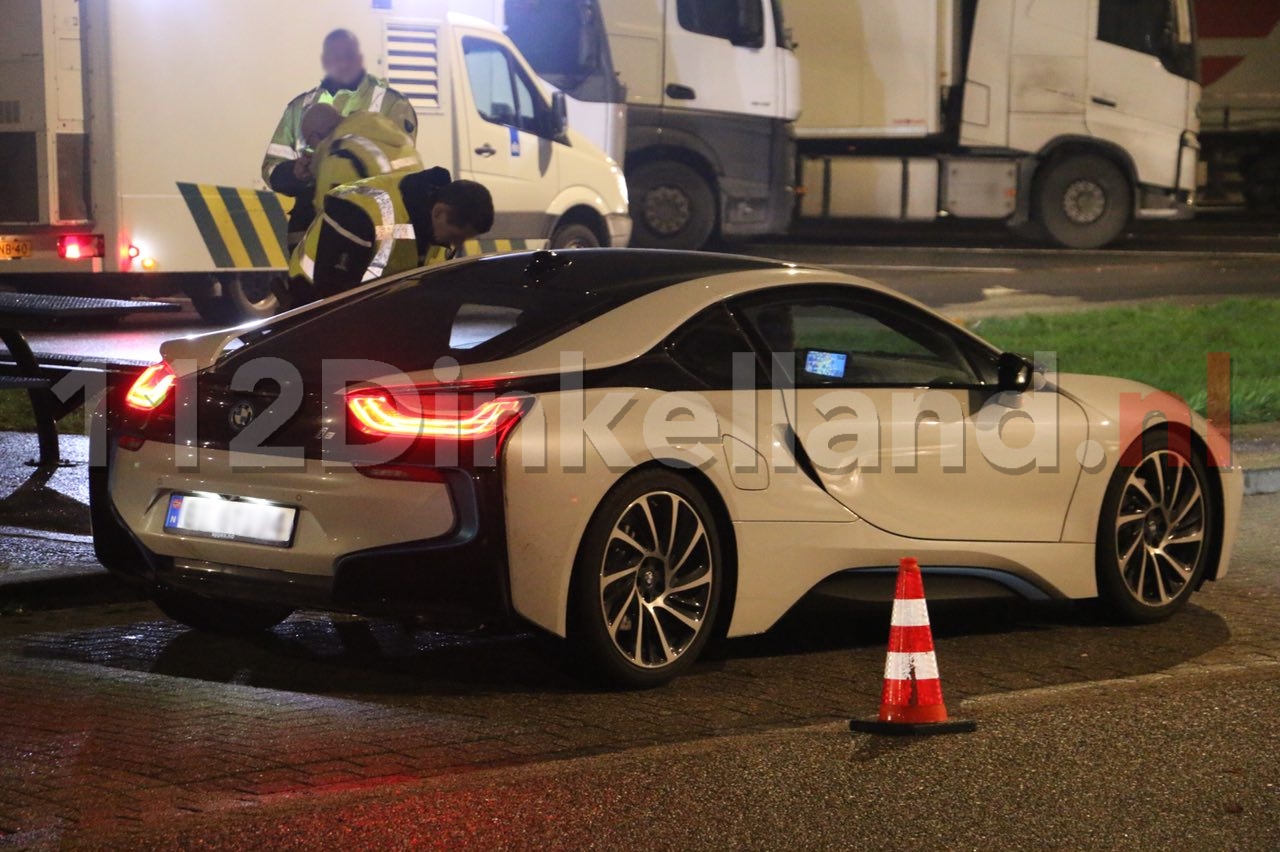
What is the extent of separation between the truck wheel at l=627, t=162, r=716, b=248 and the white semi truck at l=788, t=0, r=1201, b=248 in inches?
96.1

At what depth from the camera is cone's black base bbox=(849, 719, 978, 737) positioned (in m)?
5.58

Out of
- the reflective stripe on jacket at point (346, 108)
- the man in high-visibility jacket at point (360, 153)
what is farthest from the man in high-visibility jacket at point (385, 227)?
the reflective stripe on jacket at point (346, 108)

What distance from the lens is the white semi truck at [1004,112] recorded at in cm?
2336

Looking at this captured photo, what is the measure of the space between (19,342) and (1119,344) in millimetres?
9245

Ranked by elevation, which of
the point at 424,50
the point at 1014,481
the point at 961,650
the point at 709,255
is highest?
the point at 424,50

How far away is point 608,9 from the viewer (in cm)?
2041

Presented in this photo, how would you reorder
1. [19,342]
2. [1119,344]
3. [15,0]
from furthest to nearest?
1. [1119,344]
2. [15,0]
3. [19,342]

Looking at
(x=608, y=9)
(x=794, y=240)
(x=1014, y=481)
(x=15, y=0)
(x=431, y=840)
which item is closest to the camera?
(x=431, y=840)

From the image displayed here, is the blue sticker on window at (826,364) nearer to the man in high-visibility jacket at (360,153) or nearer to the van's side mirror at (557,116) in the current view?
the man in high-visibility jacket at (360,153)

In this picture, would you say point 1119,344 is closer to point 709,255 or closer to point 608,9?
point 608,9

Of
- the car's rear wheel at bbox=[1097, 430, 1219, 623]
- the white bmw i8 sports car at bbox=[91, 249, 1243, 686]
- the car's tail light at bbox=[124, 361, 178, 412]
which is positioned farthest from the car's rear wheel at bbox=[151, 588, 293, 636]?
the car's rear wheel at bbox=[1097, 430, 1219, 623]

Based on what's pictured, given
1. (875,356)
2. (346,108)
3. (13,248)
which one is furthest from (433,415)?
(13,248)

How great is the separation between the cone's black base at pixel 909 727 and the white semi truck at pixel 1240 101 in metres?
26.1

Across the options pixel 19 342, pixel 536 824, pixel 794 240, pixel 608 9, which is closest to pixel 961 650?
pixel 536 824
